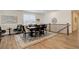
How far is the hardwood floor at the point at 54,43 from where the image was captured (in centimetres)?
231

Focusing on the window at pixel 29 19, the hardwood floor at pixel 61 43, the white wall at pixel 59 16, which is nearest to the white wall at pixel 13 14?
the window at pixel 29 19

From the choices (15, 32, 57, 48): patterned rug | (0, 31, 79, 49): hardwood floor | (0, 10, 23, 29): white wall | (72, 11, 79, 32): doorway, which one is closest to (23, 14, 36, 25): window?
(0, 10, 23, 29): white wall

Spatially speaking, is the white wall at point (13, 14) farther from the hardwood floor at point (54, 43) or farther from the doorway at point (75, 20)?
the doorway at point (75, 20)

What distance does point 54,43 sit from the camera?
93.6 inches

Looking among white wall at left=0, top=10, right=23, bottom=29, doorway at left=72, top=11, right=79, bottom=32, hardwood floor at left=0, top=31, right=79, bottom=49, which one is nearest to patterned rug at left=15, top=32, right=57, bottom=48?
hardwood floor at left=0, top=31, right=79, bottom=49

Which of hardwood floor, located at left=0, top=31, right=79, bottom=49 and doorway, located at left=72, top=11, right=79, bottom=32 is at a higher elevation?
doorway, located at left=72, top=11, right=79, bottom=32

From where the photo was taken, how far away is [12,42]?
2320mm

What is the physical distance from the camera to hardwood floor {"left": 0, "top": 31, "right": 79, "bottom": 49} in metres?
2.31

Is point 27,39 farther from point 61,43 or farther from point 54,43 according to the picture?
point 61,43

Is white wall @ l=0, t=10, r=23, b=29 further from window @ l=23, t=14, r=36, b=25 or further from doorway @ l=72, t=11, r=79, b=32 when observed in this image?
doorway @ l=72, t=11, r=79, b=32

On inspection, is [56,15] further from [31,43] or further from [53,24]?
[31,43]

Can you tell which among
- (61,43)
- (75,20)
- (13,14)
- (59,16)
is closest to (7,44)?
(13,14)
